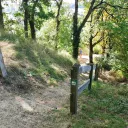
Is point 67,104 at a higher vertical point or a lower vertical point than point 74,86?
lower

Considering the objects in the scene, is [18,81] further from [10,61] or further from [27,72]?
[10,61]

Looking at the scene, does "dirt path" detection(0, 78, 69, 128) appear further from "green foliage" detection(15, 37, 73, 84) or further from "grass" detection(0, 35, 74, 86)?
"green foliage" detection(15, 37, 73, 84)

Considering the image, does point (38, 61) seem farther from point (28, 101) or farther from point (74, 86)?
point (74, 86)

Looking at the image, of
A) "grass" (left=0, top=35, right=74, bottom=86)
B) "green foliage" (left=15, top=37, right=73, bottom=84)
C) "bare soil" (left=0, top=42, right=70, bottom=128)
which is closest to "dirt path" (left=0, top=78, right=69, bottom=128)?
"bare soil" (left=0, top=42, right=70, bottom=128)

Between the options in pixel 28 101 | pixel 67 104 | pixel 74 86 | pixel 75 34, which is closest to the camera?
pixel 74 86

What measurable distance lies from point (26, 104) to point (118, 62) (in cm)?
482

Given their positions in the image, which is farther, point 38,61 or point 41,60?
point 41,60

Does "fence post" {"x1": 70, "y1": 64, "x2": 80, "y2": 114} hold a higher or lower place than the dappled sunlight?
higher

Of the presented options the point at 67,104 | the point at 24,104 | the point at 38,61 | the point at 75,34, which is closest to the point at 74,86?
the point at 67,104

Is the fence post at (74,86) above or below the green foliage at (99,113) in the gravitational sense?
above

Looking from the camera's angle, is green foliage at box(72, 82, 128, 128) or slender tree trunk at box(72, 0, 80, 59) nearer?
green foliage at box(72, 82, 128, 128)

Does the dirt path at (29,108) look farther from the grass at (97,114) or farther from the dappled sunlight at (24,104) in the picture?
the grass at (97,114)

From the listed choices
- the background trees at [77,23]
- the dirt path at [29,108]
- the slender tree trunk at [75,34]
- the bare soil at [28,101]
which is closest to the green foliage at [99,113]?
the bare soil at [28,101]

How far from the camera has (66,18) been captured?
2486 centimetres
